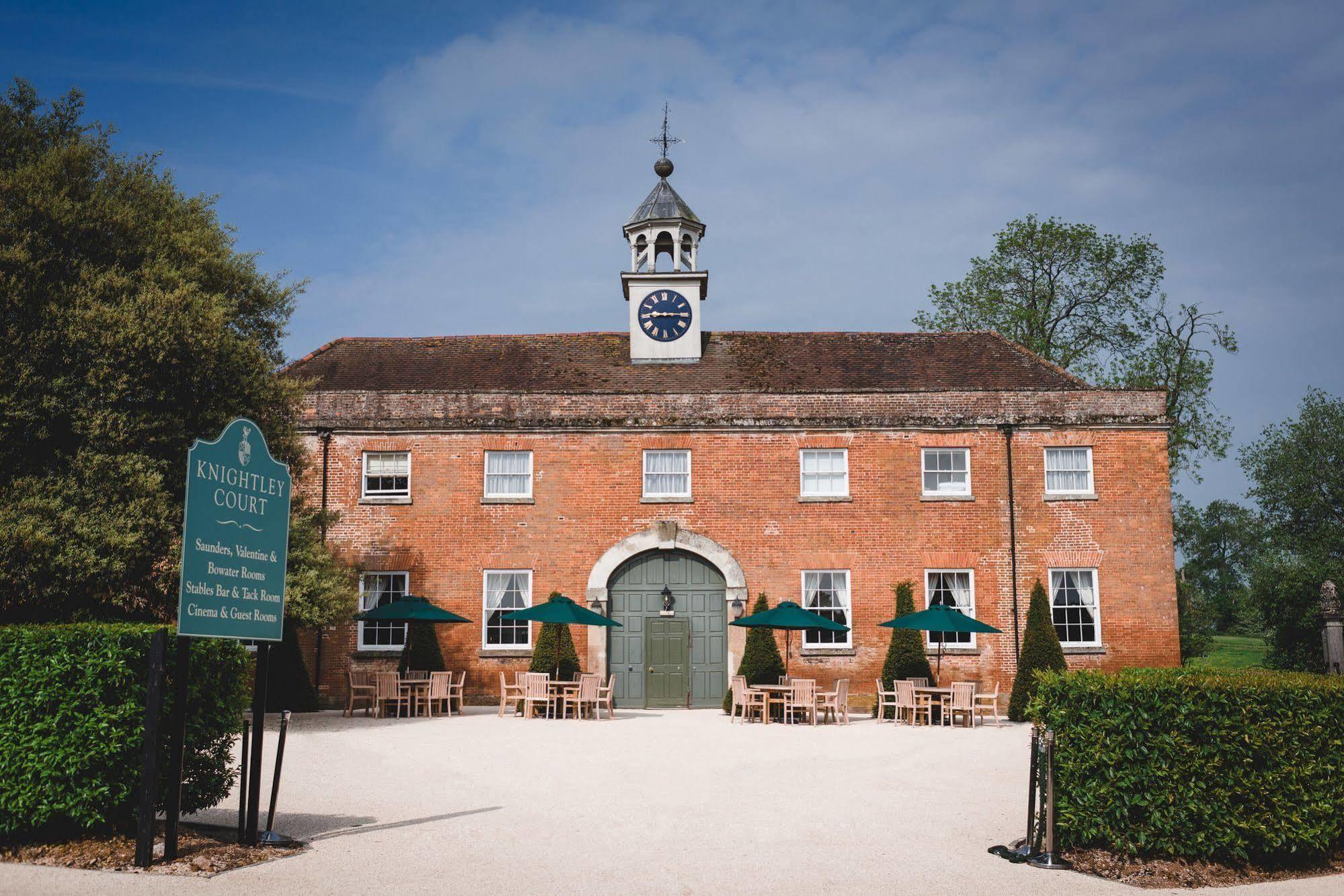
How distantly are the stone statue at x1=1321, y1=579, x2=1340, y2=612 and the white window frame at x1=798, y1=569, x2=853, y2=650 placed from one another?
1121 cm

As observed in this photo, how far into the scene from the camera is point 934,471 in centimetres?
2633

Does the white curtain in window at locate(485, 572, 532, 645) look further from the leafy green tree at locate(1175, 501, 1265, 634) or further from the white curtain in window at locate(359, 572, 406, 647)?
the leafy green tree at locate(1175, 501, 1265, 634)

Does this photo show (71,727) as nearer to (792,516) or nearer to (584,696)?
(584,696)

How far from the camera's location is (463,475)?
26.1m

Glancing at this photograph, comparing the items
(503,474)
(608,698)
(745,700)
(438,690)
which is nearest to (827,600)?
(745,700)

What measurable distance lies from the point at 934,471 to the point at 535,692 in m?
10.7

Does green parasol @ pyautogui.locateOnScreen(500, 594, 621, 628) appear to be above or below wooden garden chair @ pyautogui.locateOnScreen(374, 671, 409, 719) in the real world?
above

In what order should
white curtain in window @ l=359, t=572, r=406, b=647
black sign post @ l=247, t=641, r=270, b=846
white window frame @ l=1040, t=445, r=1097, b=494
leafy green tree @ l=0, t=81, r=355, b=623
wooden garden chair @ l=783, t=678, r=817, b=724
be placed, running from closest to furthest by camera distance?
black sign post @ l=247, t=641, r=270, b=846 → leafy green tree @ l=0, t=81, r=355, b=623 → wooden garden chair @ l=783, t=678, r=817, b=724 → white curtain in window @ l=359, t=572, r=406, b=647 → white window frame @ l=1040, t=445, r=1097, b=494

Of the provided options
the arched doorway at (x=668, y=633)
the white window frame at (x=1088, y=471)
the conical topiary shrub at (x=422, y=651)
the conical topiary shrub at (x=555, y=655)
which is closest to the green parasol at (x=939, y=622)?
the arched doorway at (x=668, y=633)

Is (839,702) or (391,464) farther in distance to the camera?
(391,464)

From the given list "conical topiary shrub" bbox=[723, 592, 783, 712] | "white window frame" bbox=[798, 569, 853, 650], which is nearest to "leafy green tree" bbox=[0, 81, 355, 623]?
"conical topiary shrub" bbox=[723, 592, 783, 712]

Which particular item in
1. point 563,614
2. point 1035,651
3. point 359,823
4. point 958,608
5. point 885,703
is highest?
point 958,608

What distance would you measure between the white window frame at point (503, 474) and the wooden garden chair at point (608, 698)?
4729mm

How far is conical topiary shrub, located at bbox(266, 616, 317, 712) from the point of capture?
23.0m
